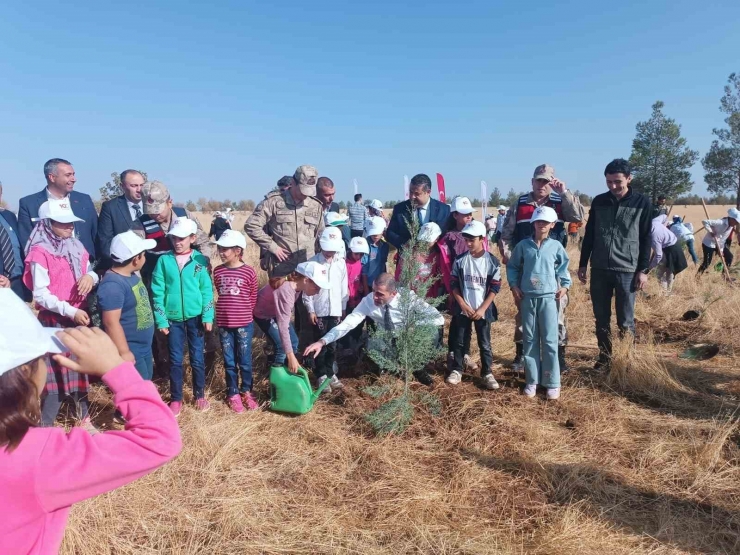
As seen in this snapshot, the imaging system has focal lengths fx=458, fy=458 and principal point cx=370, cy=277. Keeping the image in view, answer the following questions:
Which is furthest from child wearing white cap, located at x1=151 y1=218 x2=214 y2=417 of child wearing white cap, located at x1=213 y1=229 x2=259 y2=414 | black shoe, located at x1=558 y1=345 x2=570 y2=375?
black shoe, located at x1=558 y1=345 x2=570 y2=375

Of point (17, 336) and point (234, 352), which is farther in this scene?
point (234, 352)

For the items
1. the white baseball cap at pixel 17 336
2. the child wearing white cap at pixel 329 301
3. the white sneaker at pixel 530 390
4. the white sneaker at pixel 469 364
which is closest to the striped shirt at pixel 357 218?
the child wearing white cap at pixel 329 301

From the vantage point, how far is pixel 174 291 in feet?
13.0

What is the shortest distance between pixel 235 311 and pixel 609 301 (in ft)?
12.5

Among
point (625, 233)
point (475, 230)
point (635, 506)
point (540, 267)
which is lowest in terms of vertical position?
point (635, 506)

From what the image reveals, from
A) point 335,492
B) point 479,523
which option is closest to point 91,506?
point 335,492

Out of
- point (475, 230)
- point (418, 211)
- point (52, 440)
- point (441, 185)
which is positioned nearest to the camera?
point (52, 440)

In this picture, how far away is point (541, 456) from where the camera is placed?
132 inches

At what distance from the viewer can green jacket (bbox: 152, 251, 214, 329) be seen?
13.0ft

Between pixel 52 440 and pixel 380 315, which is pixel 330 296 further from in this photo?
pixel 52 440

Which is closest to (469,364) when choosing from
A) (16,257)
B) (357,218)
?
(16,257)

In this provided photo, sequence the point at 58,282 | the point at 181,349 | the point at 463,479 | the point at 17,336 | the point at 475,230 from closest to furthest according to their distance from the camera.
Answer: the point at 17,336
the point at 463,479
the point at 58,282
the point at 181,349
the point at 475,230

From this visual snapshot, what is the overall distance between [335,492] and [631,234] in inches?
146

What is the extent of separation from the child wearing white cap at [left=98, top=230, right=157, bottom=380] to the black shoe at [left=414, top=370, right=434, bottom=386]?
252cm
